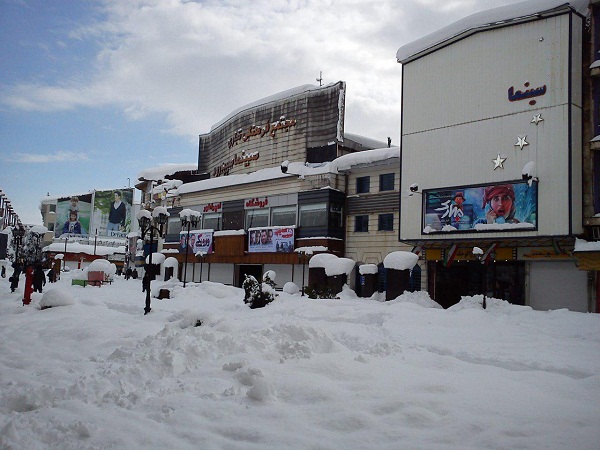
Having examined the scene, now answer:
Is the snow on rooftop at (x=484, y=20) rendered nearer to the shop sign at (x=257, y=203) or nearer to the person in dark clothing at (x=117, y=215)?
the shop sign at (x=257, y=203)

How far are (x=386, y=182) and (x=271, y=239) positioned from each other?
8.43m

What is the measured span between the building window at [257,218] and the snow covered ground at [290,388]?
21.2 meters

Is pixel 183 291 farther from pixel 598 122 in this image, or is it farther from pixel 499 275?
pixel 598 122

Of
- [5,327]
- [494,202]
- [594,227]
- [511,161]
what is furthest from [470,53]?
[5,327]

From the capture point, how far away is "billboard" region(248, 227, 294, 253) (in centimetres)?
3106

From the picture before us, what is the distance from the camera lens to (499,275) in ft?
76.3

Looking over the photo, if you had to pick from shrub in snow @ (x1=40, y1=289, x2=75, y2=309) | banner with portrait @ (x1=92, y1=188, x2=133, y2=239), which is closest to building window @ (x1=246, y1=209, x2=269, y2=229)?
shrub in snow @ (x1=40, y1=289, x2=75, y2=309)

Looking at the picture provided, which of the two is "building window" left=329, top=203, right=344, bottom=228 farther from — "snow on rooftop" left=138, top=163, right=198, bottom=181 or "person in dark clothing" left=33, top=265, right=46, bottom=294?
"snow on rooftop" left=138, top=163, right=198, bottom=181

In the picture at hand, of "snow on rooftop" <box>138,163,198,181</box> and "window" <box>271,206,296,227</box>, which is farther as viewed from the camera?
"snow on rooftop" <box>138,163,198,181</box>

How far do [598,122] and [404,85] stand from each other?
957 centimetres

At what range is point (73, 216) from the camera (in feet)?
285

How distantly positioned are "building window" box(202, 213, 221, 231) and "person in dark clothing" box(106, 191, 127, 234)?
56544 mm

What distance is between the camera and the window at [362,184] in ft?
97.3

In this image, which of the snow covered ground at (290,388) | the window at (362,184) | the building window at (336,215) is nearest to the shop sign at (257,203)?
the building window at (336,215)
